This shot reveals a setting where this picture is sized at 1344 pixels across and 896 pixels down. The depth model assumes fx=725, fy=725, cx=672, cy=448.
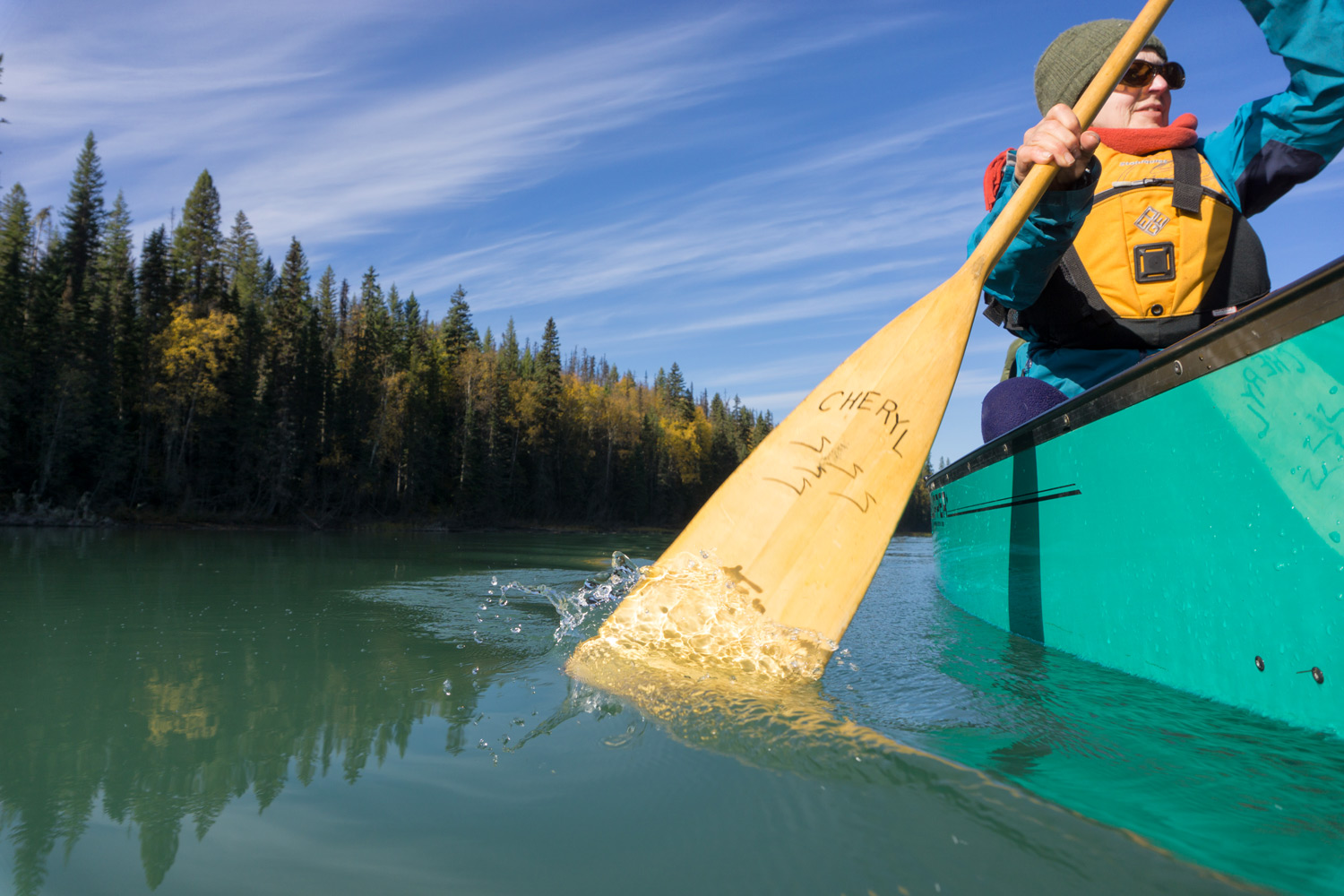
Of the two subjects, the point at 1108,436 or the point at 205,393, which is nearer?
the point at 1108,436

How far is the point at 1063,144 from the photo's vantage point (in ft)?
8.50

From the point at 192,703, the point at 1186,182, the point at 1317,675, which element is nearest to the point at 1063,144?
the point at 1186,182

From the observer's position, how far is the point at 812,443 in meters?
2.74

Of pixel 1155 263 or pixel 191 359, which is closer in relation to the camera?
pixel 1155 263

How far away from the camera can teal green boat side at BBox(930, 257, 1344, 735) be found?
1526 mm

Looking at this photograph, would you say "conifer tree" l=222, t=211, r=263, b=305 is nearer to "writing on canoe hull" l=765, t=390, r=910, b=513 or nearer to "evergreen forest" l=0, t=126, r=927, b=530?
"evergreen forest" l=0, t=126, r=927, b=530

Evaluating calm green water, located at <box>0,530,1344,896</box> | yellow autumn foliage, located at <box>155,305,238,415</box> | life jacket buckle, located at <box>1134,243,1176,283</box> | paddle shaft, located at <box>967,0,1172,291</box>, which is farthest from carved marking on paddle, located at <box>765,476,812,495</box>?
yellow autumn foliage, located at <box>155,305,238,415</box>

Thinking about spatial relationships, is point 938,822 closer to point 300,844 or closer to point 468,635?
point 300,844

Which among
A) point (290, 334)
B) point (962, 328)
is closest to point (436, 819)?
point (962, 328)

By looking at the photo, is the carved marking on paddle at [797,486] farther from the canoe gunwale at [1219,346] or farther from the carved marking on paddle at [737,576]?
the canoe gunwale at [1219,346]

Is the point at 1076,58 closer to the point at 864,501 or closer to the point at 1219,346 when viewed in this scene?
the point at 1219,346

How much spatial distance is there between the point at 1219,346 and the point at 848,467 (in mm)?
1171

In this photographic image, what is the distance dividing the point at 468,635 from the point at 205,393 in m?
32.4

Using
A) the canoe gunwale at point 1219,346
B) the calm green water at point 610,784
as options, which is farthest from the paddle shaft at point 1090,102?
the calm green water at point 610,784
